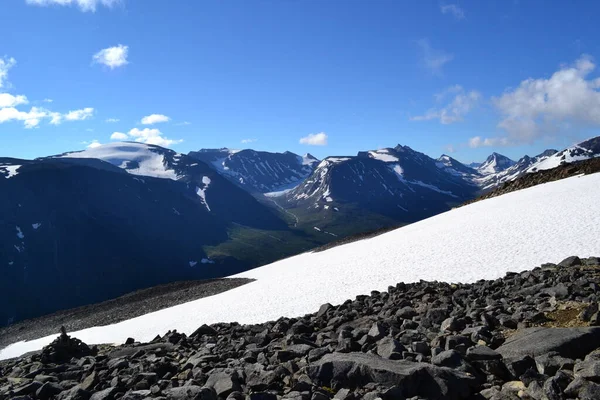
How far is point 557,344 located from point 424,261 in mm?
23351

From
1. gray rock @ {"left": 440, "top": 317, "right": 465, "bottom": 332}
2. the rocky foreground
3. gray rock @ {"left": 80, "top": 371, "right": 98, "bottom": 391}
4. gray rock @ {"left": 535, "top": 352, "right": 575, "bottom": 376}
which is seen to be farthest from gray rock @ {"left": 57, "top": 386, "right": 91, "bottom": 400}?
gray rock @ {"left": 535, "top": 352, "right": 575, "bottom": 376}

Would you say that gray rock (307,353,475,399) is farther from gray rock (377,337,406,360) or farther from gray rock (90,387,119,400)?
gray rock (90,387,119,400)

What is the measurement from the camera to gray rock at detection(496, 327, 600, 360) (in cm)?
852

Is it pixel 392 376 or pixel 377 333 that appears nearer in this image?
pixel 392 376

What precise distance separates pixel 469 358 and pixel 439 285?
1190 centimetres

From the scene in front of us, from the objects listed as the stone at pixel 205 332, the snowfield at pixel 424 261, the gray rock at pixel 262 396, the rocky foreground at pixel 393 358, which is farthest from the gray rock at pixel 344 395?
the snowfield at pixel 424 261

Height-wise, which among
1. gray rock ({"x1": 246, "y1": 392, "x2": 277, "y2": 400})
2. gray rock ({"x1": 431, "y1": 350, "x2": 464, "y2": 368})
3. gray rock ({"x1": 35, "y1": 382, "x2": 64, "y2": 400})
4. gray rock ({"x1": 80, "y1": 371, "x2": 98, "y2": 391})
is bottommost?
gray rock ({"x1": 431, "y1": 350, "x2": 464, "y2": 368})

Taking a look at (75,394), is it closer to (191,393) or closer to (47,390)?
(47,390)

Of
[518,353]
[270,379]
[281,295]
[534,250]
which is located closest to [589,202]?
[534,250]

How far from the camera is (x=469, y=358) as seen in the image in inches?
361

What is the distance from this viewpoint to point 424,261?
31516 millimetres

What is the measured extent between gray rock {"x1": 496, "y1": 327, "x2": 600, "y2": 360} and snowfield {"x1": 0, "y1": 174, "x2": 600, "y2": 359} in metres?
15.7

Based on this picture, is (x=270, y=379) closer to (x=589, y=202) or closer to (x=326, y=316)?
(x=326, y=316)

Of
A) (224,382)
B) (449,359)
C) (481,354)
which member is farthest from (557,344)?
(224,382)
